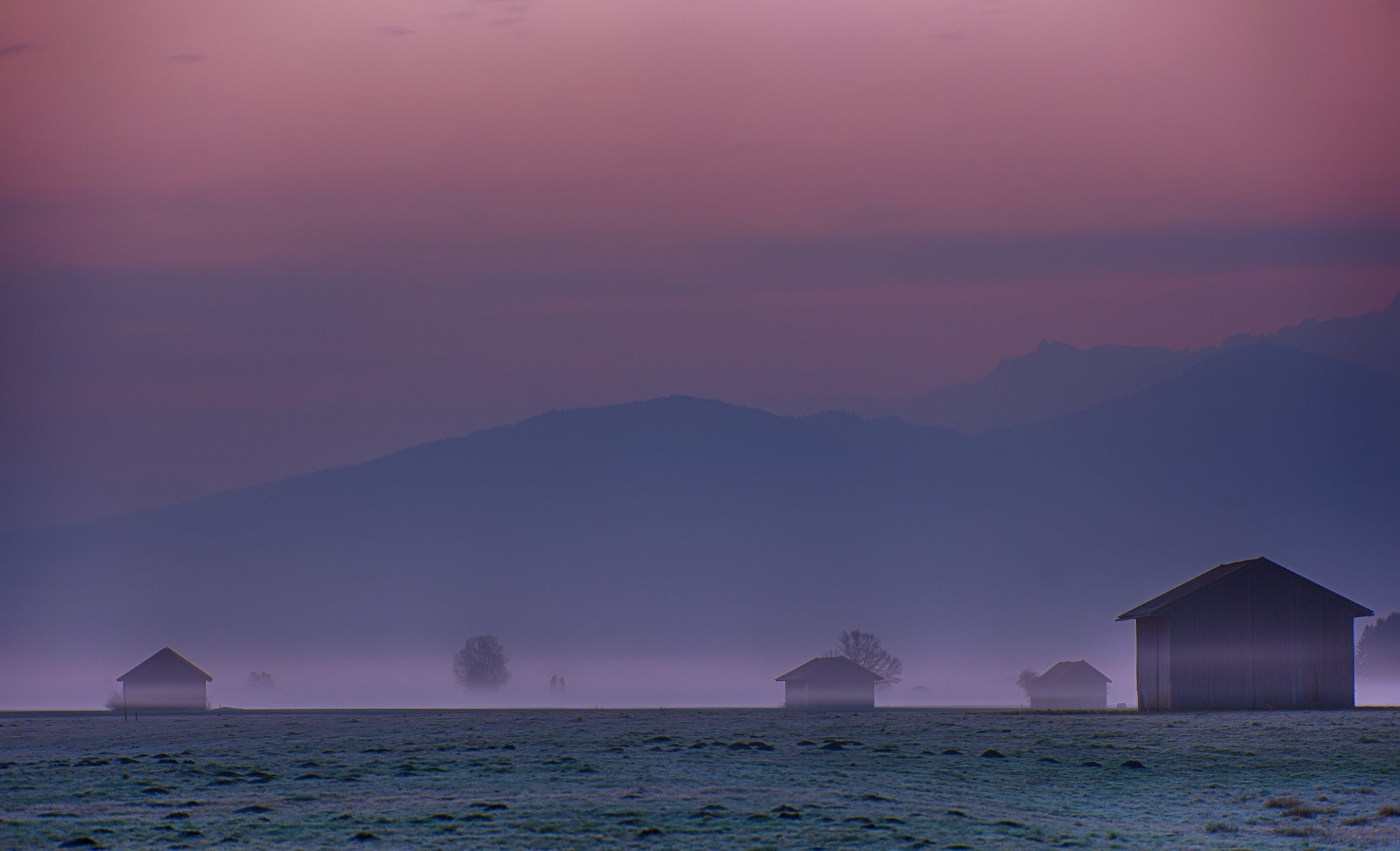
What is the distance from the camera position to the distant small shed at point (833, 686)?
433 feet

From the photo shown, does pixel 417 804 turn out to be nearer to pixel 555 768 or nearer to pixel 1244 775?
pixel 555 768

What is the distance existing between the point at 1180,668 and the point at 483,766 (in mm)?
41086

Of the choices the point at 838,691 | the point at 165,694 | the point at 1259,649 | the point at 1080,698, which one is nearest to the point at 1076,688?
the point at 1080,698

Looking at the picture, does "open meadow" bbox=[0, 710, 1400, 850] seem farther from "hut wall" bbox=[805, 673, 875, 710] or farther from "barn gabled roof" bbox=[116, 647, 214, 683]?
"barn gabled roof" bbox=[116, 647, 214, 683]

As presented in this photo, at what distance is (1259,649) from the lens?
73.3 m

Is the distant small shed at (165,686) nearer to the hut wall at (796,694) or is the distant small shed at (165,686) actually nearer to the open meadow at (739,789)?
the hut wall at (796,694)

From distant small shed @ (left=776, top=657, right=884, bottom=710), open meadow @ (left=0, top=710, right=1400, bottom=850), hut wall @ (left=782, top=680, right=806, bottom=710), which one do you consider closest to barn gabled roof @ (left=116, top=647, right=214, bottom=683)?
hut wall @ (left=782, top=680, right=806, bottom=710)

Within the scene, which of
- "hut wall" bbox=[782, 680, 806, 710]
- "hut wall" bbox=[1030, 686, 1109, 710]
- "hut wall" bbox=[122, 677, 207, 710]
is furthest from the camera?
"hut wall" bbox=[1030, 686, 1109, 710]

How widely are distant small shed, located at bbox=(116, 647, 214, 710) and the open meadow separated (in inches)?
2783

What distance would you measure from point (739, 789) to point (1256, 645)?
43831 millimetres

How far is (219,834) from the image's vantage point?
3016 cm

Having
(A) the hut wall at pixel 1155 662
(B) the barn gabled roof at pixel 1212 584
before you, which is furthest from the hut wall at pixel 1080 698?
(B) the barn gabled roof at pixel 1212 584

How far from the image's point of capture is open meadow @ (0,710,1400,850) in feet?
98.4

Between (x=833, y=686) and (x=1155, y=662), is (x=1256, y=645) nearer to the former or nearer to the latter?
(x=1155, y=662)
